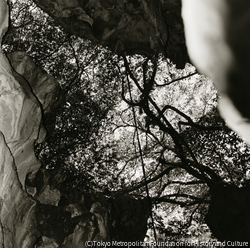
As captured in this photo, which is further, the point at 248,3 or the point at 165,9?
the point at 165,9

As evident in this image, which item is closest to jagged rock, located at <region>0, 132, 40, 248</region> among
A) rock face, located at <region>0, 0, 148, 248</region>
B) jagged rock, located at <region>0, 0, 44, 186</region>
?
rock face, located at <region>0, 0, 148, 248</region>

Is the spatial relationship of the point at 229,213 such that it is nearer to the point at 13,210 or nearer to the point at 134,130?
the point at 134,130

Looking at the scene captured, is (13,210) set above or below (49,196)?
below

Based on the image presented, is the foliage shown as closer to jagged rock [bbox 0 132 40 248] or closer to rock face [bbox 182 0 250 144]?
rock face [bbox 182 0 250 144]

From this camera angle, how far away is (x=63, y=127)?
3.99 metres

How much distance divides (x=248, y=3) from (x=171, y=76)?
149cm

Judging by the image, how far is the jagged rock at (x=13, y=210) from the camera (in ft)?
6.57

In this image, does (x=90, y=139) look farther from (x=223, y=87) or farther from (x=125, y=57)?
(x=223, y=87)

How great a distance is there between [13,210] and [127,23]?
112 inches

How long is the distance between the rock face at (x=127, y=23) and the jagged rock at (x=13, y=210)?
2175 millimetres

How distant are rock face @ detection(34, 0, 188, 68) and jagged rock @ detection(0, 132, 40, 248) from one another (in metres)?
2.18

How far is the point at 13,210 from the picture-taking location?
7.43 feet

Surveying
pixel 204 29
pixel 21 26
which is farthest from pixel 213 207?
pixel 21 26

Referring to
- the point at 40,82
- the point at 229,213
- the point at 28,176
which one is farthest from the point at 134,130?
the point at 229,213
